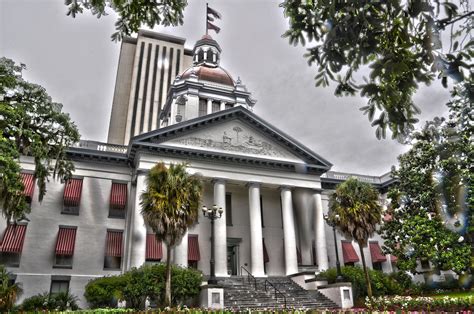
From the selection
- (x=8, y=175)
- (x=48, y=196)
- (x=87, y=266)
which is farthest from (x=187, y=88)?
(x=8, y=175)

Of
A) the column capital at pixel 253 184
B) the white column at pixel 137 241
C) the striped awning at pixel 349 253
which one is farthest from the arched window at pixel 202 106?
the striped awning at pixel 349 253

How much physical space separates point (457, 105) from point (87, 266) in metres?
25.7

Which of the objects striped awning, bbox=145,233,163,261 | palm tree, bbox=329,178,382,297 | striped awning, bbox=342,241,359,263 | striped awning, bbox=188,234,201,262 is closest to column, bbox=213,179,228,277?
striped awning, bbox=188,234,201,262

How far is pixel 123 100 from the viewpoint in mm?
70812

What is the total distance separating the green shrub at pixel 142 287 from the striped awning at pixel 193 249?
14.7 ft

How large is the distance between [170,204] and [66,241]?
1033 cm

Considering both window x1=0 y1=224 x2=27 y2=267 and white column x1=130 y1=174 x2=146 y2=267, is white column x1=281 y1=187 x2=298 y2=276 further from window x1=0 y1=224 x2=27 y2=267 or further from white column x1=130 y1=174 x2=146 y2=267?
window x1=0 y1=224 x2=27 y2=267

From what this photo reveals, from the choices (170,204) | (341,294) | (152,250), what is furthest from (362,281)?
(170,204)

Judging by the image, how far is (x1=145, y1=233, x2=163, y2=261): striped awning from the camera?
23250 mm

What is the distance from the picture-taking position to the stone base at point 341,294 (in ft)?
67.5

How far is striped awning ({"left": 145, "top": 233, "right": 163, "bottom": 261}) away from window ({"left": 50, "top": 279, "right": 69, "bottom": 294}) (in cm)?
513

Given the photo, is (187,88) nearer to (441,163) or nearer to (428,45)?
(441,163)

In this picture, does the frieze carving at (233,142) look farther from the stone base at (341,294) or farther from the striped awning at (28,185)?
the stone base at (341,294)

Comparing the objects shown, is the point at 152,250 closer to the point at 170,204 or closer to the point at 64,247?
the point at 64,247
